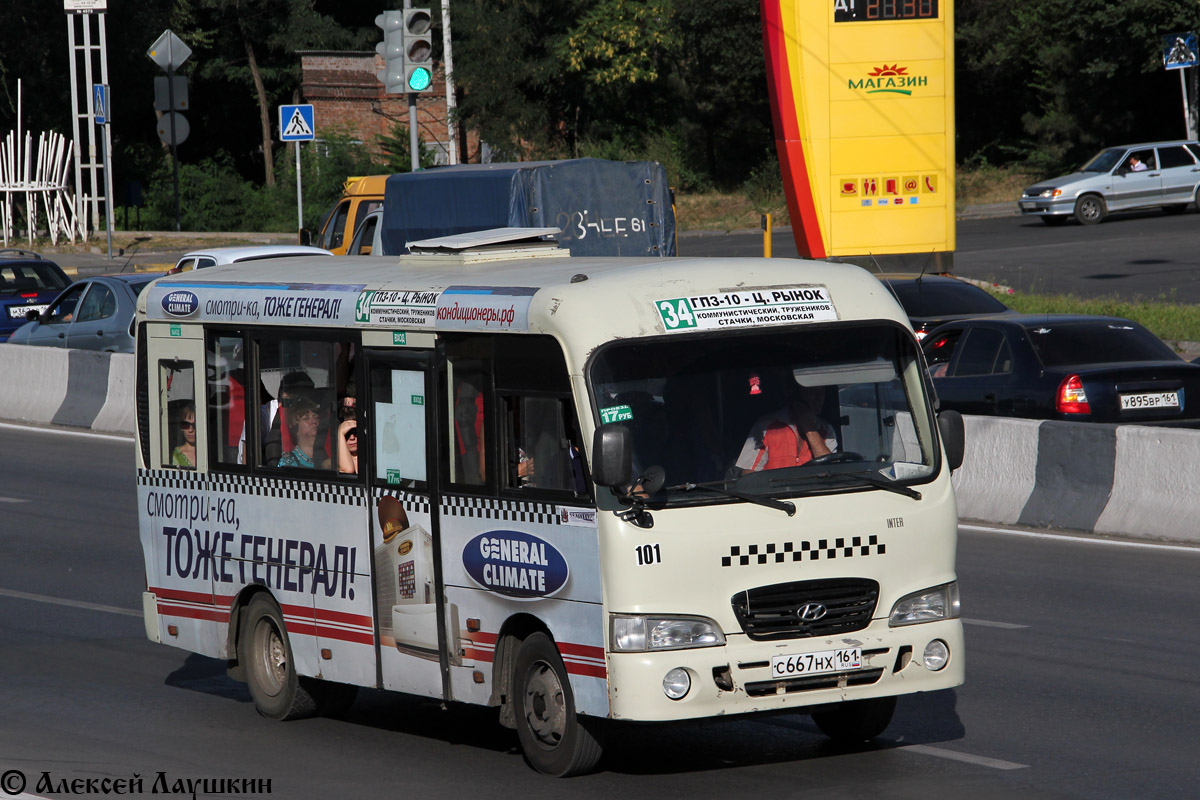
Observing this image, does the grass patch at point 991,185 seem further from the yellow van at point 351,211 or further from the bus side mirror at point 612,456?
the bus side mirror at point 612,456

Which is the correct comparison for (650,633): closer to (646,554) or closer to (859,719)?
(646,554)

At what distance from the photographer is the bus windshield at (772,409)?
6.89 m

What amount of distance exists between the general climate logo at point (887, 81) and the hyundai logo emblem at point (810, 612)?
56.4 ft

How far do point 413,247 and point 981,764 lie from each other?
371cm

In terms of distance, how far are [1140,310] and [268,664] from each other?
17856 mm

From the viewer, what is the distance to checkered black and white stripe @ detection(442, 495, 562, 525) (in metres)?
7.04

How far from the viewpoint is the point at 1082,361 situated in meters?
14.7

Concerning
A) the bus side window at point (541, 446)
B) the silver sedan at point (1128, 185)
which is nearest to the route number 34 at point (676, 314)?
the bus side window at point (541, 446)

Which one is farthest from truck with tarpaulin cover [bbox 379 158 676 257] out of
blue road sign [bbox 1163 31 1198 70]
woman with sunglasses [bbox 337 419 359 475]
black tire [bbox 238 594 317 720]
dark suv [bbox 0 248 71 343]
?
blue road sign [bbox 1163 31 1198 70]

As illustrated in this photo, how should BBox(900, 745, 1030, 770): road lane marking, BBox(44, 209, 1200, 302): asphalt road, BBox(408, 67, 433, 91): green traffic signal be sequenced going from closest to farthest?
BBox(900, 745, 1030, 770): road lane marking < BBox(408, 67, 433, 91): green traffic signal < BBox(44, 209, 1200, 302): asphalt road

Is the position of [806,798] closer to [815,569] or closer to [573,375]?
[815,569]

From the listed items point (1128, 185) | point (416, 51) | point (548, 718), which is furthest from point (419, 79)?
point (1128, 185)

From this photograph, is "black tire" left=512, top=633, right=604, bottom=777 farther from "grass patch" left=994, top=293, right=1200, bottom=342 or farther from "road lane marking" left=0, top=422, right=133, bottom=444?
"grass patch" left=994, top=293, right=1200, bottom=342

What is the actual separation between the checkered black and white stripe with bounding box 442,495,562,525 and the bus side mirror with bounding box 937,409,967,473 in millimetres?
1756
